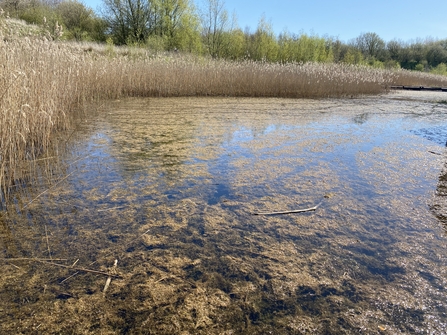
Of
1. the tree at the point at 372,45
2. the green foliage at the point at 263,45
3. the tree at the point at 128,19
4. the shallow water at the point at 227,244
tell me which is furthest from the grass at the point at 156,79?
the tree at the point at 372,45

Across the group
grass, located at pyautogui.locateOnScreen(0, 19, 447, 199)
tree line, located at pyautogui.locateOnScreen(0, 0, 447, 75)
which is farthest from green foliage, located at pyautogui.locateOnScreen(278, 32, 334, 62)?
grass, located at pyautogui.locateOnScreen(0, 19, 447, 199)

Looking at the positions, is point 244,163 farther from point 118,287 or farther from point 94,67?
point 94,67

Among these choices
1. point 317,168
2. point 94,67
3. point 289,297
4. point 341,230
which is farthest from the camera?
point 94,67

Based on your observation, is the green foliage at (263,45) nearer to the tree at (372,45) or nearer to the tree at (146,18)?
the tree at (146,18)

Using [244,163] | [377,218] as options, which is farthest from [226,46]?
[377,218]

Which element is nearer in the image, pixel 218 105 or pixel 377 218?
pixel 377 218

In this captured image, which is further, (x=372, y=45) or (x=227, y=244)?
(x=372, y=45)

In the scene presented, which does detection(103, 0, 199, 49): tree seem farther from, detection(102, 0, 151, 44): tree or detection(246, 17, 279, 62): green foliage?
detection(246, 17, 279, 62): green foliage

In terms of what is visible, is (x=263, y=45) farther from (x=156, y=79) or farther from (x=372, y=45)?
(x=372, y=45)

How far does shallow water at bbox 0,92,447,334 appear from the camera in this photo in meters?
0.93

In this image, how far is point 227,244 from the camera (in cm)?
131

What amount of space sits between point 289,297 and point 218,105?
476cm

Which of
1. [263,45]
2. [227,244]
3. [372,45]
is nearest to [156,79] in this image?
[227,244]

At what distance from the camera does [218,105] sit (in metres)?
5.51
